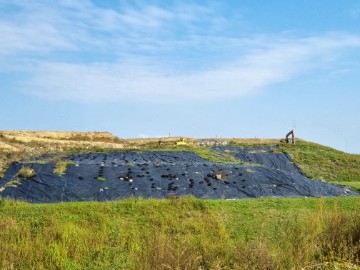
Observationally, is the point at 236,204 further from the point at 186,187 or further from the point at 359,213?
the point at 359,213

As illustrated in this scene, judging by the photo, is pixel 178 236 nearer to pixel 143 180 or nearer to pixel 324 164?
pixel 143 180

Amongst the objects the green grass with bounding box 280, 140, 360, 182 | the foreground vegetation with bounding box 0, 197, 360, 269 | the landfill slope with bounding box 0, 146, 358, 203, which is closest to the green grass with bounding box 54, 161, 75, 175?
the landfill slope with bounding box 0, 146, 358, 203

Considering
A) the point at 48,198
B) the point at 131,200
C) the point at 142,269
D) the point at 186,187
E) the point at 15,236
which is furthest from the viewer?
the point at 186,187

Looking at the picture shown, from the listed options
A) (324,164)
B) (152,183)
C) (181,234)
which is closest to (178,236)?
(181,234)

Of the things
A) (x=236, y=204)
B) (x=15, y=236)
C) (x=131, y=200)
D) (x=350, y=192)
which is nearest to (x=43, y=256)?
(x=15, y=236)

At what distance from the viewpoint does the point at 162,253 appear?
782 cm

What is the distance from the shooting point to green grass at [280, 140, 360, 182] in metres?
31.8

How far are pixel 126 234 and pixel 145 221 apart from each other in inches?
101

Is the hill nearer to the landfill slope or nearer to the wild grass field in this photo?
the landfill slope

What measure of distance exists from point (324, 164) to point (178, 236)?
1042 inches

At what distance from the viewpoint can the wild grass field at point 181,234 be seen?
7953 millimetres

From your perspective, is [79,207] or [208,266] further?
[79,207]

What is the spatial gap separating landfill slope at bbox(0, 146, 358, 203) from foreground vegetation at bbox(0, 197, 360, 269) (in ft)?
11.2

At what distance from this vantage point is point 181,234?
1281 centimetres
